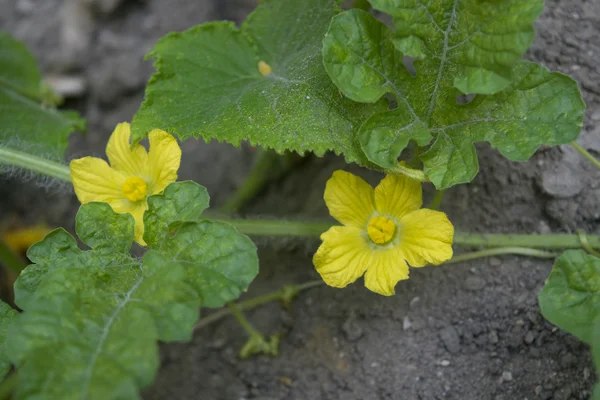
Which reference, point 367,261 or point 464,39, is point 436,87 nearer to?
point 464,39

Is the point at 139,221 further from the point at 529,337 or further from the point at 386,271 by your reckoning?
the point at 529,337

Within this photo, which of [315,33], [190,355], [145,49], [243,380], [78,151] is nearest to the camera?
[315,33]

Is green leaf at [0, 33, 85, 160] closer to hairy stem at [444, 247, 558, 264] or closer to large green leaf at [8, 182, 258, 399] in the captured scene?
large green leaf at [8, 182, 258, 399]

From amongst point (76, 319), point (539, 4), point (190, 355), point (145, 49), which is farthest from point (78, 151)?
point (539, 4)

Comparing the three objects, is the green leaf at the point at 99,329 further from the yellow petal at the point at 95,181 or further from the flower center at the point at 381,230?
the flower center at the point at 381,230

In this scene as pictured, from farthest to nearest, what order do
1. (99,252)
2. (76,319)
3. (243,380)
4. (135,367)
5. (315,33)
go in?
(243,380) < (315,33) < (99,252) < (76,319) < (135,367)

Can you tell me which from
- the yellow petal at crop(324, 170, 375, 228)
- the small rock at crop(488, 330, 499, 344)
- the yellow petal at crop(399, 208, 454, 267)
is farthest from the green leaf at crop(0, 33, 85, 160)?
the small rock at crop(488, 330, 499, 344)

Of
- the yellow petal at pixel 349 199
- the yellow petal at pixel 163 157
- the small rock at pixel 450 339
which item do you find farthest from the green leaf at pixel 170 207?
the small rock at pixel 450 339
